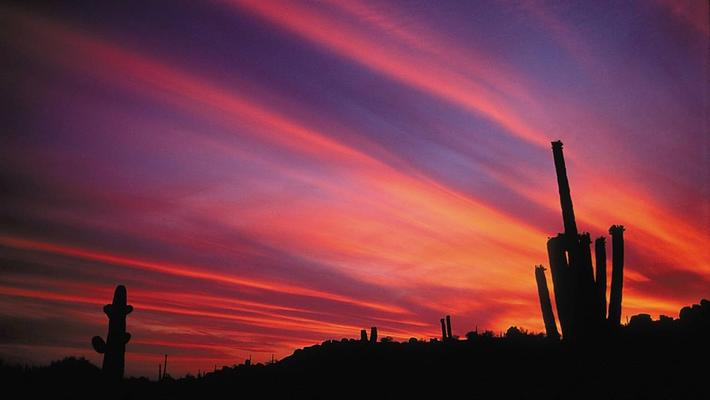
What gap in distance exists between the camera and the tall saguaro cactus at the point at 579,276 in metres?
13.6

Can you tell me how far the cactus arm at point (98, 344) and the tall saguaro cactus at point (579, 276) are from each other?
1222 cm

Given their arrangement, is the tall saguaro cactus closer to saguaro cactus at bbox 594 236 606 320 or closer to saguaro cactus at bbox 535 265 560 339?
saguaro cactus at bbox 594 236 606 320

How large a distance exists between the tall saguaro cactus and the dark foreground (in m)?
0.56

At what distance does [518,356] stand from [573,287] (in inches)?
209

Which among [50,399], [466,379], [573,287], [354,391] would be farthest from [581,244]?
[50,399]

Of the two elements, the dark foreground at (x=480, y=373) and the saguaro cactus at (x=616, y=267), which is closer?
the dark foreground at (x=480, y=373)

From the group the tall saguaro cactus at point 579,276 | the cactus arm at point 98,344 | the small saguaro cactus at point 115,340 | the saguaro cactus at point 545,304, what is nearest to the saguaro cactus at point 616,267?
the tall saguaro cactus at point 579,276

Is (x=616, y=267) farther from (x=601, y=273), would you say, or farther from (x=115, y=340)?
(x=115, y=340)

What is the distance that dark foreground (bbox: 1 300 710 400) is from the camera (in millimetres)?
12844

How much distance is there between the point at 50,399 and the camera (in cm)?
2198

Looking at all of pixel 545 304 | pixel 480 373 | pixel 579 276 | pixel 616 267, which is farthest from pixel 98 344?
pixel 616 267

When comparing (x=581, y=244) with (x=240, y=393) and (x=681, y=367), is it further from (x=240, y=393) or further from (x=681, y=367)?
(x=240, y=393)

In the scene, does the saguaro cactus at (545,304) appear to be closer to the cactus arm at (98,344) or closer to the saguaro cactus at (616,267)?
the saguaro cactus at (616,267)

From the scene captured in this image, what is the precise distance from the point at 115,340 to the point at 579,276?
12273 millimetres
